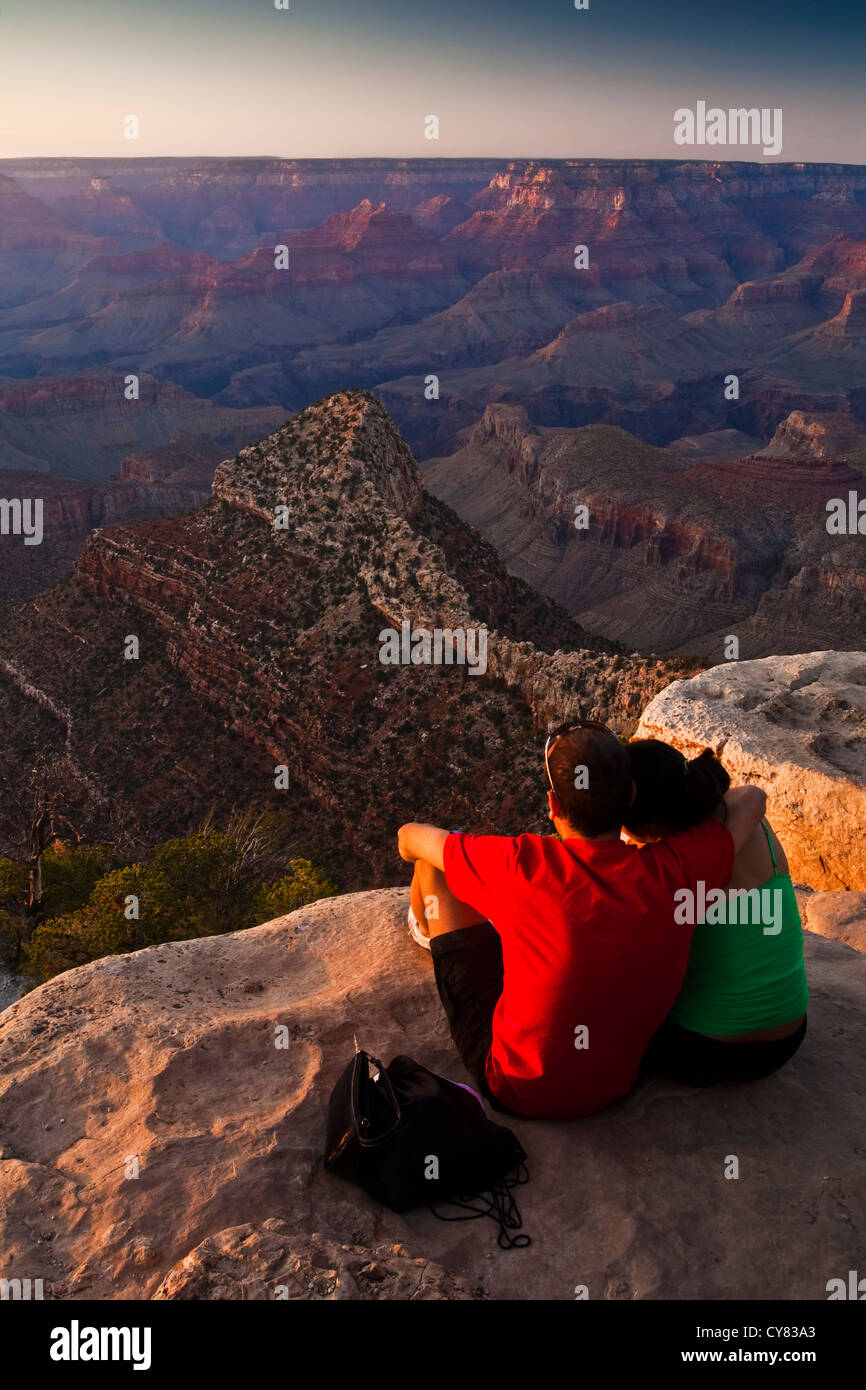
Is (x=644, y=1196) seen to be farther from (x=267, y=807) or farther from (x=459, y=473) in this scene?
(x=459, y=473)

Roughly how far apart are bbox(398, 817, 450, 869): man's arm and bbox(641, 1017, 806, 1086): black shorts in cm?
176

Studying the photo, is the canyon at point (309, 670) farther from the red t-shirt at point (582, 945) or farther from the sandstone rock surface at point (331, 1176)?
the red t-shirt at point (582, 945)

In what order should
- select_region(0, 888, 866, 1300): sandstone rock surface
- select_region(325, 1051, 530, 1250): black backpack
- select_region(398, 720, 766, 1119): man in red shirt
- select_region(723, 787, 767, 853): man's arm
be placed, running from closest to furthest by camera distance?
select_region(0, 888, 866, 1300): sandstone rock surface < select_region(325, 1051, 530, 1250): black backpack < select_region(398, 720, 766, 1119): man in red shirt < select_region(723, 787, 767, 853): man's arm

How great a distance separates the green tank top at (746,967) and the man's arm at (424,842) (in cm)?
167

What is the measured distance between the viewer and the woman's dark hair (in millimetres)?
5730

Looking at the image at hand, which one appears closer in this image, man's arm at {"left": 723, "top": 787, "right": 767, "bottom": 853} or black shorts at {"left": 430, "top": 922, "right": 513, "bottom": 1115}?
man's arm at {"left": 723, "top": 787, "right": 767, "bottom": 853}

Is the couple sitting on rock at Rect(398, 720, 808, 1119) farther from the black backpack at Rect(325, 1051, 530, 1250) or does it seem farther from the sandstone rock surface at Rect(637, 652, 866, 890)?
the sandstone rock surface at Rect(637, 652, 866, 890)

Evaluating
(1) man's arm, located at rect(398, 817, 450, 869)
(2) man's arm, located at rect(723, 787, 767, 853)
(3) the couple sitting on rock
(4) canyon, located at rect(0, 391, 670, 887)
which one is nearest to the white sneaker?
(1) man's arm, located at rect(398, 817, 450, 869)

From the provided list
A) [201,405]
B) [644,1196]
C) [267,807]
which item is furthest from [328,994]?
[201,405]

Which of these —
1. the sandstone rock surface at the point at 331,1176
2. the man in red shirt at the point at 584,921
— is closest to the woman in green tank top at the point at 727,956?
the man in red shirt at the point at 584,921

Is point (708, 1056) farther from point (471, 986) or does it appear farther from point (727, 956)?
point (471, 986)

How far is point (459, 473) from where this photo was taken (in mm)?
138250
